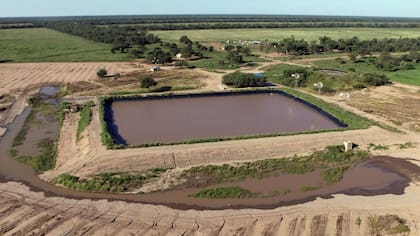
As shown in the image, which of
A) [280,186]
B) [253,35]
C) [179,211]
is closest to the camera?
[179,211]

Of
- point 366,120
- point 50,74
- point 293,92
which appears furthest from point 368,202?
point 50,74

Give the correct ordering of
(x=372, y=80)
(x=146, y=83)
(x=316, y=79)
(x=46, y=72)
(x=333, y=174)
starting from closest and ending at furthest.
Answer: (x=333, y=174) → (x=146, y=83) → (x=372, y=80) → (x=316, y=79) → (x=46, y=72)

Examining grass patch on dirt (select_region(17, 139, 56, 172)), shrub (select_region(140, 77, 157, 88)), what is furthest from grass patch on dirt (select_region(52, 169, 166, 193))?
shrub (select_region(140, 77, 157, 88))

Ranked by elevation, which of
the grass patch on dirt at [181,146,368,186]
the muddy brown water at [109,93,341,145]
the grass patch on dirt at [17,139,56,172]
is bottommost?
the grass patch on dirt at [181,146,368,186]

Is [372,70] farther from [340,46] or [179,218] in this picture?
[179,218]

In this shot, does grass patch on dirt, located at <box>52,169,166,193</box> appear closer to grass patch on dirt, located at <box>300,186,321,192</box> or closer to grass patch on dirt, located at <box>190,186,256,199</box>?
grass patch on dirt, located at <box>190,186,256,199</box>

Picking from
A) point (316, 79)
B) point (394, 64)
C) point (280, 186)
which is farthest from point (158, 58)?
point (280, 186)

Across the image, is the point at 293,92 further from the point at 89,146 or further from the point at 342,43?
the point at 342,43
